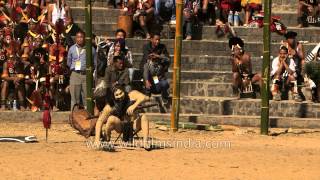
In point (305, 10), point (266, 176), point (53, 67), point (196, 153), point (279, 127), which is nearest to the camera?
point (266, 176)

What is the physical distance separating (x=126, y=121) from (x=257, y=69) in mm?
7866

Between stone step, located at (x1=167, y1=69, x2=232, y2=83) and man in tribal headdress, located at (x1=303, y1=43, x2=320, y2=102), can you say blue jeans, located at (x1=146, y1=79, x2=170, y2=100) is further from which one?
man in tribal headdress, located at (x1=303, y1=43, x2=320, y2=102)

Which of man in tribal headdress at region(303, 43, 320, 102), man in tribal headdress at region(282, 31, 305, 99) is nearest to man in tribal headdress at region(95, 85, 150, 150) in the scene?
man in tribal headdress at region(303, 43, 320, 102)

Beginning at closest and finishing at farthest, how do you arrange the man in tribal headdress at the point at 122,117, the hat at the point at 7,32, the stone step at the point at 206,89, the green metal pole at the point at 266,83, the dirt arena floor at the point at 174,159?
the dirt arena floor at the point at 174,159 → the man in tribal headdress at the point at 122,117 → the green metal pole at the point at 266,83 → the stone step at the point at 206,89 → the hat at the point at 7,32

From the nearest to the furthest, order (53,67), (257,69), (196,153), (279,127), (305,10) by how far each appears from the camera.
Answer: (196,153) → (279,127) → (53,67) → (257,69) → (305,10)

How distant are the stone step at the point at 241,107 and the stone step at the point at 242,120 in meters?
0.45

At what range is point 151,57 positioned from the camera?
72.5ft

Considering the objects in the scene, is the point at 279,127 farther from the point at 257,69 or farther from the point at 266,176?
the point at 266,176

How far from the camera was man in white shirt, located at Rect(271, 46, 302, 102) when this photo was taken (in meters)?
21.7

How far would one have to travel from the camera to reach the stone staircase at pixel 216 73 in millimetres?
21047

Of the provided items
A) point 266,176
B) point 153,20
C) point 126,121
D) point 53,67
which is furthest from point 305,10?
point 266,176

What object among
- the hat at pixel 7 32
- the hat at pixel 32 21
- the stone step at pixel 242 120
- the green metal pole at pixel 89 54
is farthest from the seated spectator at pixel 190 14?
the green metal pole at pixel 89 54

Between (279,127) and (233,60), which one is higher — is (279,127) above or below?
below

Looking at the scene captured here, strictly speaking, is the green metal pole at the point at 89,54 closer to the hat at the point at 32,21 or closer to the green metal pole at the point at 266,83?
the green metal pole at the point at 266,83
